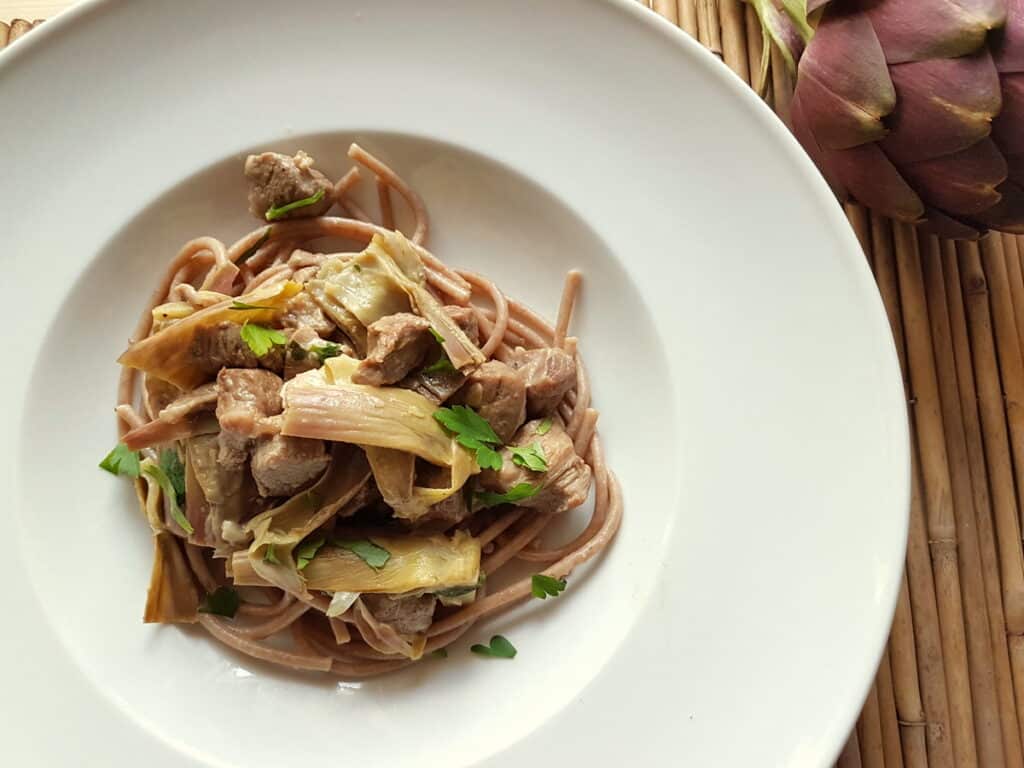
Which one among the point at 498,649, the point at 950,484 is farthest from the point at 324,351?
the point at 950,484

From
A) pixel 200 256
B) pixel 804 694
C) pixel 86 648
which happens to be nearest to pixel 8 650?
pixel 86 648

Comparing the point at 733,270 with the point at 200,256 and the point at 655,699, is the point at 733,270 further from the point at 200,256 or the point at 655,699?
the point at 200,256

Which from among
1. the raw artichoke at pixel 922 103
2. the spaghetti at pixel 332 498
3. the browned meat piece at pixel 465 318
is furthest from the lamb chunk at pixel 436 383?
the raw artichoke at pixel 922 103

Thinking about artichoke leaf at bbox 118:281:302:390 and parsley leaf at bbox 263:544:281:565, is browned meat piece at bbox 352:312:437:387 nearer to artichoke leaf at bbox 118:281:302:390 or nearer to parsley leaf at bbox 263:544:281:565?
artichoke leaf at bbox 118:281:302:390

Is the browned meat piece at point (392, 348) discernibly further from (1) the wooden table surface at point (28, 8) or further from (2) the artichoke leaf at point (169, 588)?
(1) the wooden table surface at point (28, 8)

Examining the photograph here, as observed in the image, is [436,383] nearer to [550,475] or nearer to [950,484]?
[550,475]
